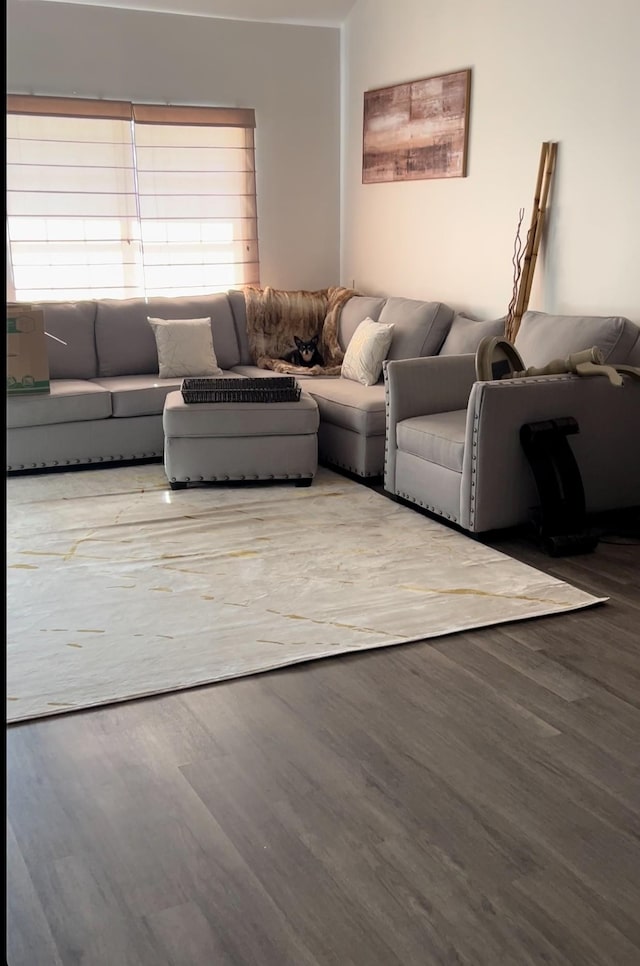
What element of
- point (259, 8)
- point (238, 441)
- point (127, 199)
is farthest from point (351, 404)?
point (259, 8)

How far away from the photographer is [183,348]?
5.39m

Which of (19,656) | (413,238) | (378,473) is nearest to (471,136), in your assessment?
(413,238)

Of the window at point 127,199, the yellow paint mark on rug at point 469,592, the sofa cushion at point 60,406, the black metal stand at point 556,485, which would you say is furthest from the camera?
the window at point 127,199

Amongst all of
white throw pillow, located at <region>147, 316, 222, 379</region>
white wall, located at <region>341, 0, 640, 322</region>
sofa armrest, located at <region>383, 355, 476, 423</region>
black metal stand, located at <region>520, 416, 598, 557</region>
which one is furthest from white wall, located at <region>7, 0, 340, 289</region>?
black metal stand, located at <region>520, 416, 598, 557</region>

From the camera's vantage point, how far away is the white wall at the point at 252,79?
5516 millimetres

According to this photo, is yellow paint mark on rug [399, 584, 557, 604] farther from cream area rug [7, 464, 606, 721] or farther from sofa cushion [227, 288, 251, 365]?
sofa cushion [227, 288, 251, 365]

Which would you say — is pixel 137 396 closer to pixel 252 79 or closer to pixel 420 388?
pixel 420 388

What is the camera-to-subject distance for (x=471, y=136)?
5.15 meters

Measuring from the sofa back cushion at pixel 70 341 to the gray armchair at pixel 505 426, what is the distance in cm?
197

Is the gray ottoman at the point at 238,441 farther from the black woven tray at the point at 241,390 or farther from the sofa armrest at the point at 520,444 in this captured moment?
the sofa armrest at the point at 520,444

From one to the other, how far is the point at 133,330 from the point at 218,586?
260 cm

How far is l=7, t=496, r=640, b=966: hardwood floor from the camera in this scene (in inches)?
65.7

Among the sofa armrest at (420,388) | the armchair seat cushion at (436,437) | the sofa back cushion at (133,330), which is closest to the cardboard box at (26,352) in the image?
the sofa back cushion at (133,330)

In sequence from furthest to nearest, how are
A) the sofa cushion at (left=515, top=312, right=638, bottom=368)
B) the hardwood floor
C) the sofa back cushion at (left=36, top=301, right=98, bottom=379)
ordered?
the sofa back cushion at (left=36, top=301, right=98, bottom=379) < the sofa cushion at (left=515, top=312, right=638, bottom=368) < the hardwood floor
